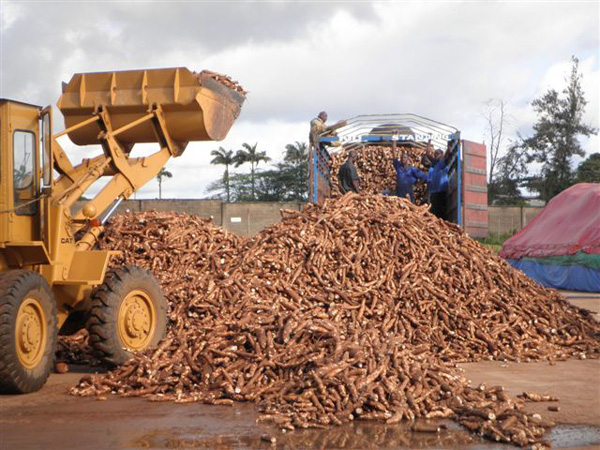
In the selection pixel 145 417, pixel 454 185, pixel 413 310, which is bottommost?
pixel 145 417

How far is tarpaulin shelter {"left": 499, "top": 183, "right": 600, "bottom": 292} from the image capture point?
19.3 metres

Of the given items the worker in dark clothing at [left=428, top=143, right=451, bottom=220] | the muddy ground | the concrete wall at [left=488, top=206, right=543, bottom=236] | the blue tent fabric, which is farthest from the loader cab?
the concrete wall at [left=488, top=206, right=543, bottom=236]

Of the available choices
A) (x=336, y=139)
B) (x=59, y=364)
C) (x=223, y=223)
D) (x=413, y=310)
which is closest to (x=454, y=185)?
(x=336, y=139)

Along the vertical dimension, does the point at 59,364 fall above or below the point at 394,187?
below

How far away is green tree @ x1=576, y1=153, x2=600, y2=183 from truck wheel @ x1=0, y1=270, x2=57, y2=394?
4062 cm

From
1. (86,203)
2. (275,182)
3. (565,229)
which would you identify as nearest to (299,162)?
(275,182)

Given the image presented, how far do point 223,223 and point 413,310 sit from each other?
23059mm

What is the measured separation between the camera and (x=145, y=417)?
20.9ft

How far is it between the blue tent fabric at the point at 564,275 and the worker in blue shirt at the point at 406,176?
698 cm

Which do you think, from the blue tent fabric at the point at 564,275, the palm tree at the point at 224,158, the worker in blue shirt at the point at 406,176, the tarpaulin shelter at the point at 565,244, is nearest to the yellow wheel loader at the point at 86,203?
the worker in blue shirt at the point at 406,176

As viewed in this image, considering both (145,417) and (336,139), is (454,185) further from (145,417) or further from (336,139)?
(145,417)

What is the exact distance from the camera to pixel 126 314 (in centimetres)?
852

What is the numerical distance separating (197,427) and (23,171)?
137 inches

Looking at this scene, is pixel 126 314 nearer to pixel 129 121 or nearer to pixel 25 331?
→ pixel 25 331
